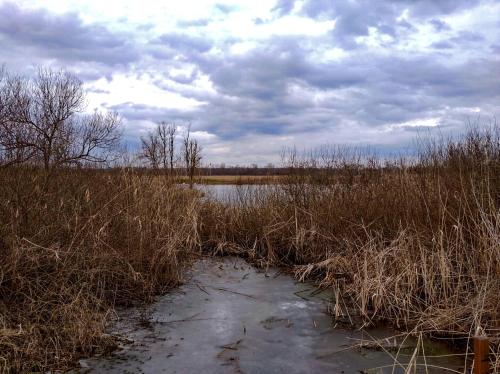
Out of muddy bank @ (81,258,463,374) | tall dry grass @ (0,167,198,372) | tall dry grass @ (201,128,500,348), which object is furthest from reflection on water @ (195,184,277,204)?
muddy bank @ (81,258,463,374)

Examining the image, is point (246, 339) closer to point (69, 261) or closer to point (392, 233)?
point (69, 261)

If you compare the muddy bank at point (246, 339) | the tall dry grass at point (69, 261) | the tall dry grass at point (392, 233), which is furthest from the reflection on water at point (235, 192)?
the muddy bank at point (246, 339)

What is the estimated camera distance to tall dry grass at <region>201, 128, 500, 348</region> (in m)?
5.44

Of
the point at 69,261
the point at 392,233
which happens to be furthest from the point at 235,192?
the point at 69,261

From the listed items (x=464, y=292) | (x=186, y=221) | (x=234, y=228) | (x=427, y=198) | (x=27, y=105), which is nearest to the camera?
(x=464, y=292)

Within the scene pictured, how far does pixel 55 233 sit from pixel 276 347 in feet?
9.47

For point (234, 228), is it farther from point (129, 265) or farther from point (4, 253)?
point (4, 253)

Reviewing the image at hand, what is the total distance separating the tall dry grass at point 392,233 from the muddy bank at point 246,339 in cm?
46

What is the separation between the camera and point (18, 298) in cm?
475

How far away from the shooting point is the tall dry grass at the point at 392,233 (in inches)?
214

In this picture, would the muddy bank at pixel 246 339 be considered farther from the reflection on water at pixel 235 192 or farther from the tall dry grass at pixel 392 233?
the reflection on water at pixel 235 192

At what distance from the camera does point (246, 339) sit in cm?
511

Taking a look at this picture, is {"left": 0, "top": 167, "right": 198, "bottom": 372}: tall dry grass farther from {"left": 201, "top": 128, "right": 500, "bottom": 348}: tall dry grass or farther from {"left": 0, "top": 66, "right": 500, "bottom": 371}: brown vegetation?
{"left": 201, "top": 128, "right": 500, "bottom": 348}: tall dry grass

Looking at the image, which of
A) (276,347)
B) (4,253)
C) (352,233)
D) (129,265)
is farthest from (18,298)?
(352,233)
